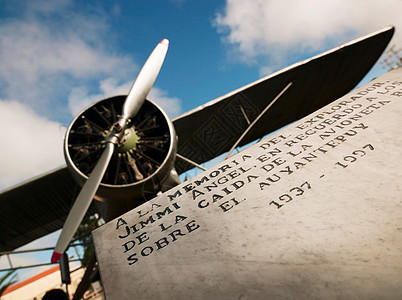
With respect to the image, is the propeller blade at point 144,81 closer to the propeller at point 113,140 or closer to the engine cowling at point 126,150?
the propeller at point 113,140

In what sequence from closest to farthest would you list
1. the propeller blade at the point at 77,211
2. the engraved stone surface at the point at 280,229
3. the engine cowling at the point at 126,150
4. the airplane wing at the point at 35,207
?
the engraved stone surface at the point at 280,229
the propeller blade at the point at 77,211
the engine cowling at the point at 126,150
the airplane wing at the point at 35,207

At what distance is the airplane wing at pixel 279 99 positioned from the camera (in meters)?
5.75

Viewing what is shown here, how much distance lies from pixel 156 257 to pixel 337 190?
935 millimetres

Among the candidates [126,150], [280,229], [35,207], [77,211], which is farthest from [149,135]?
[280,229]

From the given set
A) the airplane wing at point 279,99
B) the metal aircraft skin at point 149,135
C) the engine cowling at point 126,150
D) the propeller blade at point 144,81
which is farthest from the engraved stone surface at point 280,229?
the airplane wing at point 279,99

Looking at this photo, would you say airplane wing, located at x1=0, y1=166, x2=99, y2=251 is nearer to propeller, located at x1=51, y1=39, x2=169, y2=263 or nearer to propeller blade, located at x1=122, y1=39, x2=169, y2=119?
propeller, located at x1=51, y1=39, x2=169, y2=263

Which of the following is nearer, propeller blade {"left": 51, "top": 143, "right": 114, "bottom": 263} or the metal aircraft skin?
propeller blade {"left": 51, "top": 143, "right": 114, "bottom": 263}

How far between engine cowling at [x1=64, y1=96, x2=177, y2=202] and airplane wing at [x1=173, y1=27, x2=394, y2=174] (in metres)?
1.26

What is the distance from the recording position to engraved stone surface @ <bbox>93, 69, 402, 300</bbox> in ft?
3.06

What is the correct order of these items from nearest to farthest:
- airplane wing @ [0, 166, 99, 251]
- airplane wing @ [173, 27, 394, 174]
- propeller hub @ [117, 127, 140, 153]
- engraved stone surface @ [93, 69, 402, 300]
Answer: engraved stone surface @ [93, 69, 402, 300] → propeller hub @ [117, 127, 140, 153] → airplane wing @ [0, 166, 99, 251] → airplane wing @ [173, 27, 394, 174]

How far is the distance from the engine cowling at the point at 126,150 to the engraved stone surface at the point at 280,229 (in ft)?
7.12

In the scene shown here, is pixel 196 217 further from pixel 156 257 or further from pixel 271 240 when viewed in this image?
pixel 271 240

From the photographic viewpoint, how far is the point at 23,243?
6797 mm

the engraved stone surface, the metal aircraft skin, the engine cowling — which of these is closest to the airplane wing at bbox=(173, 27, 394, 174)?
the metal aircraft skin
